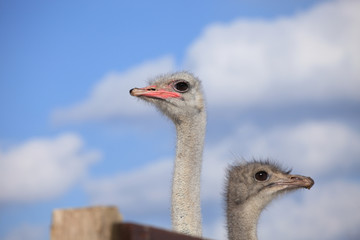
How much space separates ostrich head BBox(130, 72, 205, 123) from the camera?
8125mm

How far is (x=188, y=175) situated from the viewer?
766 centimetres

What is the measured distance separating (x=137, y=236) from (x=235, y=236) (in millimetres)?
5200

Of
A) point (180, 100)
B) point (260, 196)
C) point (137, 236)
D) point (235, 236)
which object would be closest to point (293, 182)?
point (260, 196)

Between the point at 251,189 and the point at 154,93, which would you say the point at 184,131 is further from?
the point at 251,189

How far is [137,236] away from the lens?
9.87 feet

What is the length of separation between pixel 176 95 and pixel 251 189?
4.15ft

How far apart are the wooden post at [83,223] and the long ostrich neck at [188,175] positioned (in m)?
4.27

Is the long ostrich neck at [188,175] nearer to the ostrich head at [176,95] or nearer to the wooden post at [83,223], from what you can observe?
the ostrich head at [176,95]

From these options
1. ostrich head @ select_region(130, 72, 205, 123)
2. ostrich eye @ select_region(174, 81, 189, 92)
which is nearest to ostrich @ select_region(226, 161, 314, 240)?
ostrich head @ select_region(130, 72, 205, 123)

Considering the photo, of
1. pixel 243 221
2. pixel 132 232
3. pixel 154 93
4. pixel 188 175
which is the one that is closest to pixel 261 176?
pixel 243 221

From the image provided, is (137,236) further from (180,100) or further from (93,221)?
(180,100)

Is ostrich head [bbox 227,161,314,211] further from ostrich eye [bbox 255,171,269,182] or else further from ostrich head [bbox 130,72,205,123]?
ostrich head [bbox 130,72,205,123]

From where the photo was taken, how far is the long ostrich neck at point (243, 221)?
8.09 meters

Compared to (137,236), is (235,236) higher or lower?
higher
